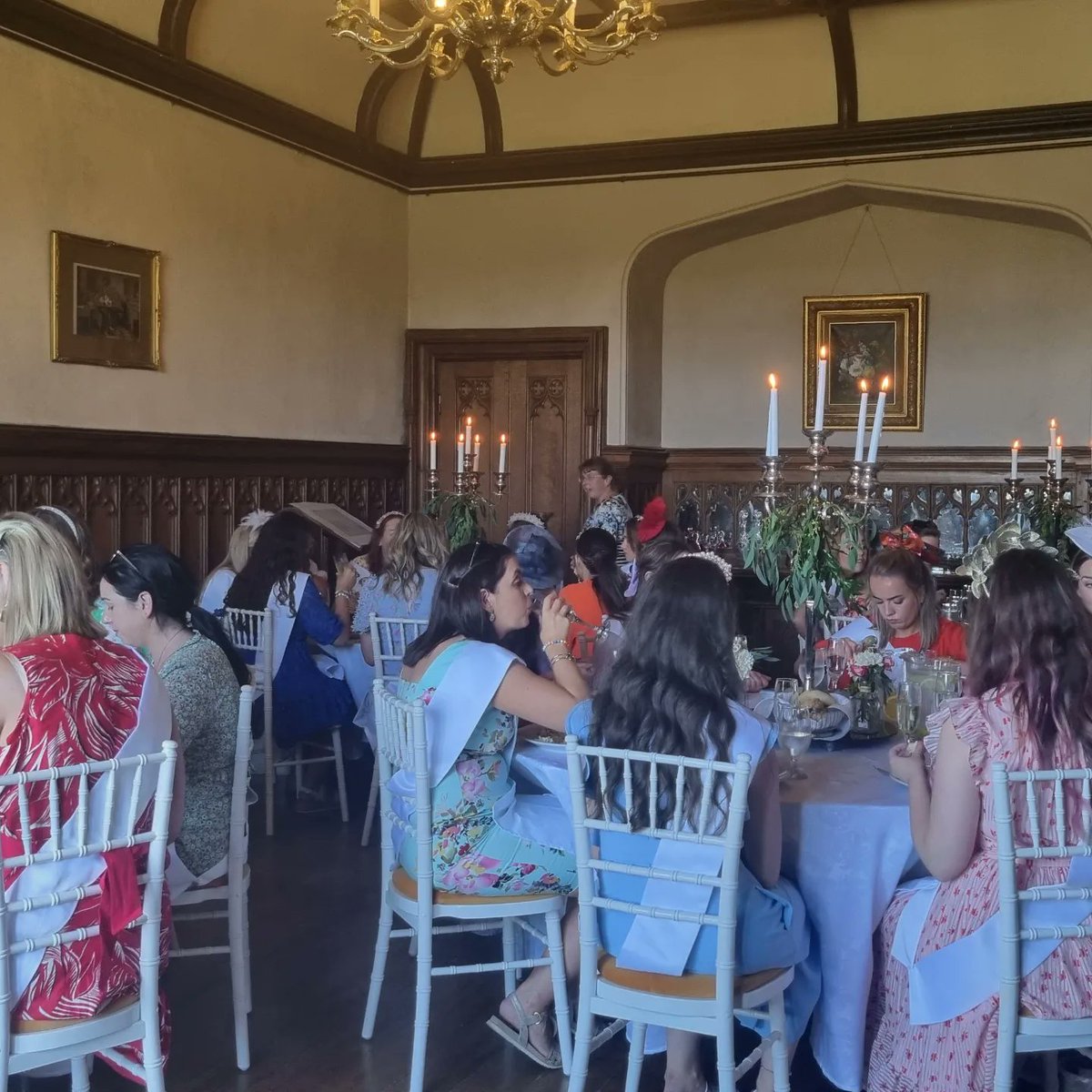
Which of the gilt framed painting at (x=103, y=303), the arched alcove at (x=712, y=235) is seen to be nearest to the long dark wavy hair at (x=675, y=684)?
the gilt framed painting at (x=103, y=303)

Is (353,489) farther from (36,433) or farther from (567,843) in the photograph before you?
(567,843)

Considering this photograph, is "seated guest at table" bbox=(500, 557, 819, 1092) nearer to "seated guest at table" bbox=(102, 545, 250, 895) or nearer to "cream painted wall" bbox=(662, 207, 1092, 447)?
"seated guest at table" bbox=(102, 545, 250, 895)

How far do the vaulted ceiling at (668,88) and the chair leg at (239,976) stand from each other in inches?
177

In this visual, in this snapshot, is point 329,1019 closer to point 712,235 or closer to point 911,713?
point 911,713

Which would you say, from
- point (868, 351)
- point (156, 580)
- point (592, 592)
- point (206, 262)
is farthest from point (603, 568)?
point (868, 351)

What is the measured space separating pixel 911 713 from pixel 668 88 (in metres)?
5.85

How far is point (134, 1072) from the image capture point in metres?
2.53

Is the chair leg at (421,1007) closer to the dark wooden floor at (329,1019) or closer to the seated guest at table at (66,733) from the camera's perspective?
the dark wooden floor at (329,1019)

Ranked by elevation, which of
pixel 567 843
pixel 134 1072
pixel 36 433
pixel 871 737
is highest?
pixel 36 433

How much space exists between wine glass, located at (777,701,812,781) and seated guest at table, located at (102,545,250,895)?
1.39 meters

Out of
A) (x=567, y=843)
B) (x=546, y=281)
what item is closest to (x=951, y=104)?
(x=546, y=281)

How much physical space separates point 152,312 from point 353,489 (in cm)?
207

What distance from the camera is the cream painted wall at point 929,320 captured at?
8.00 meters

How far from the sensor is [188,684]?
10.1 ft
